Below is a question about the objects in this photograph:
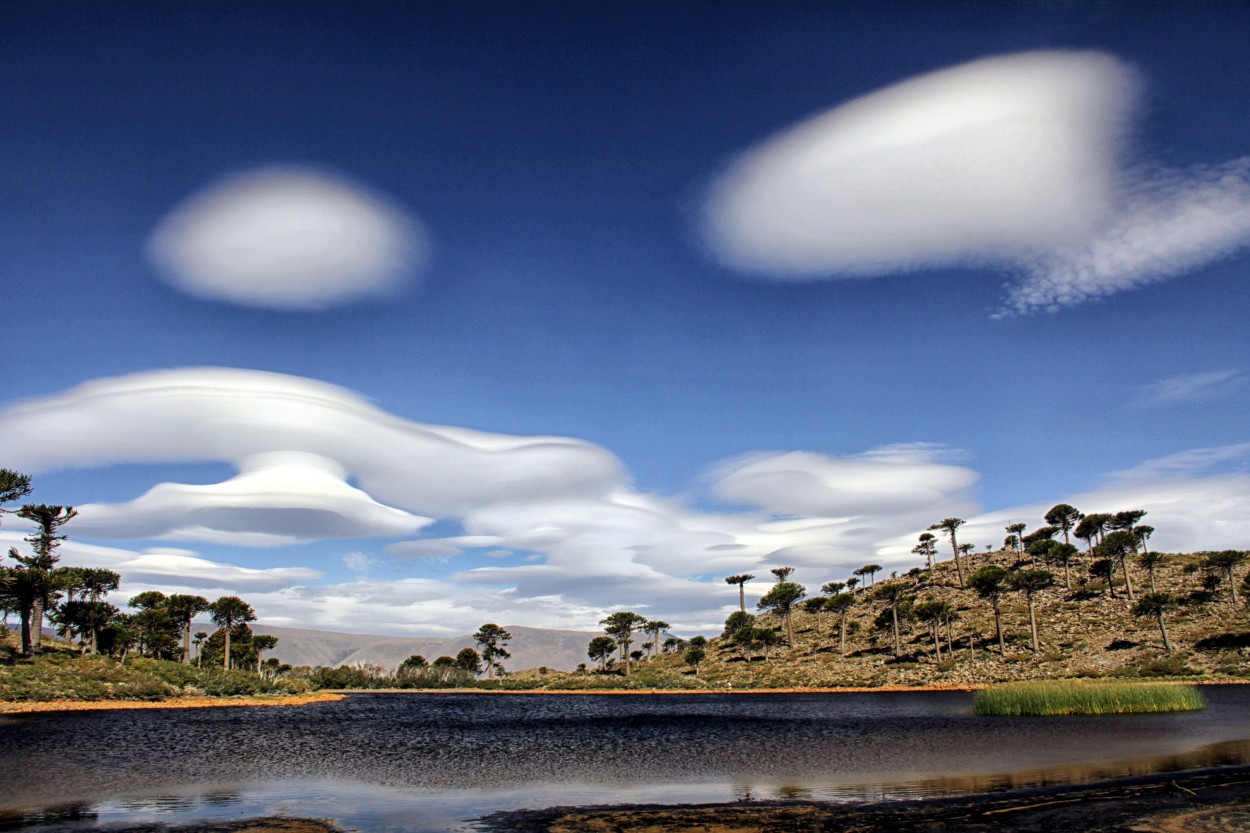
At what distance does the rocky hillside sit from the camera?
10123 centimetres

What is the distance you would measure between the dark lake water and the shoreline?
6.01 m

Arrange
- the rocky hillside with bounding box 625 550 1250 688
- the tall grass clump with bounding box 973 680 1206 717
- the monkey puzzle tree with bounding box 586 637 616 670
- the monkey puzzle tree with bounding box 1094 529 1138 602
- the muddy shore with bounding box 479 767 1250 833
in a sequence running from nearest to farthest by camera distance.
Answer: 1. the muddy shore with bounding box 479 767 1250 833
2. the tall grass clump with bounding box 973 680 1206 717
3. the rocky hillside with bounding box 625 550 1250 688
4. the monkey puzzle tree with bounding box 1094 529 1138 602
5. the monkey puzzle tree with bounding box 586 637 616 670

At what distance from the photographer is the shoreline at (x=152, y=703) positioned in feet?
188

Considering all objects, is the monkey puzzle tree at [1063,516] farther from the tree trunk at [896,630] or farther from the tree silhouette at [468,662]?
the tree silhouette at [468,662]

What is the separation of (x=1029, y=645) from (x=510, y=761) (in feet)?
373

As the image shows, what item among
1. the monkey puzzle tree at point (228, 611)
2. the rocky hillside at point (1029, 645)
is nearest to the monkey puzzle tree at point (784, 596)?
the rocky hillside at point (1029, 645)

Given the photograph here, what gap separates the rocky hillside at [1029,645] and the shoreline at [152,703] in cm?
7241

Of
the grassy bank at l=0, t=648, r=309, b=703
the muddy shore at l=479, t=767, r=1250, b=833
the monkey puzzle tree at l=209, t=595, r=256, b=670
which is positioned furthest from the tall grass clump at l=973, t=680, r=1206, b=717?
the monkey puzzle tree at l=209, t=595, r=256, b=670

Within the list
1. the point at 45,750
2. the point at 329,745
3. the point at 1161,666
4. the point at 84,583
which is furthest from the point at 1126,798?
the point at 84,583

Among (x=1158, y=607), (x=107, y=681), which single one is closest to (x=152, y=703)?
(x=107, y=681)

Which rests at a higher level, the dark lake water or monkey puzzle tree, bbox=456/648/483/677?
the dark lake water

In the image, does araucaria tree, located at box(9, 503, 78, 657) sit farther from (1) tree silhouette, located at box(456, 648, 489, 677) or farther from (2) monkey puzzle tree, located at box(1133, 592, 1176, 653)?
(2) monkey puzzle tree, located at box(1133, 592, 1176, 653)

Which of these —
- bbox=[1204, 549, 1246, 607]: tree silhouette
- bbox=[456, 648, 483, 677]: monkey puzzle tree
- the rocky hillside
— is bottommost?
bbox=[456, 648, 483, 677]: monkey puzzle tree

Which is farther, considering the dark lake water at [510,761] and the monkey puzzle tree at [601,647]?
the monkey puzzle tree at [601,647]
